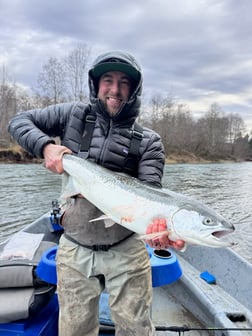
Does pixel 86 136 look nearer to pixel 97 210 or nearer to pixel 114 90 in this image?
pixel 114 90

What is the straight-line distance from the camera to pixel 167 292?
4121 mm

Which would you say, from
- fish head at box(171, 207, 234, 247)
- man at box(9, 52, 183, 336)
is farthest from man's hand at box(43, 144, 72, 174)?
fish head at box(171, 207, 234, 247)

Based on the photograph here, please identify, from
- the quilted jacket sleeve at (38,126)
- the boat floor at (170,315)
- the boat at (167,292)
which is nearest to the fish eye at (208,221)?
the boat at (167,292)

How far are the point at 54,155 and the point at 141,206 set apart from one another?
28.8 inches

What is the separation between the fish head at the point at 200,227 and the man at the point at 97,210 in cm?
51

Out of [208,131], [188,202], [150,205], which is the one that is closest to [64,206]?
[150,205]

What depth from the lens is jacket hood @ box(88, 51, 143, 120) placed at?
2277 millimetres

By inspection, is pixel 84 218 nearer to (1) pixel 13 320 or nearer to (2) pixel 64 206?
(2) pixel 64 206

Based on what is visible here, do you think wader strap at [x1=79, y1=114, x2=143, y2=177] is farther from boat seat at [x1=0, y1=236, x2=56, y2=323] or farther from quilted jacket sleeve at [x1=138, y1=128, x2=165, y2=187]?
boat seat at [x1=0, y1=236, x2=56, y2=323]

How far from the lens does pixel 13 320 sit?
7.77ft

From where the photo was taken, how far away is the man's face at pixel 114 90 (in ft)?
7.61

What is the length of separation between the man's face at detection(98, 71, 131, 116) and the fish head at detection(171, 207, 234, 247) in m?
0.95

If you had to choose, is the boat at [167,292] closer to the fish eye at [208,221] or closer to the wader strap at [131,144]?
the wader strap at [131,144]

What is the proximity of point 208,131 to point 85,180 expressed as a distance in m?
77.2
